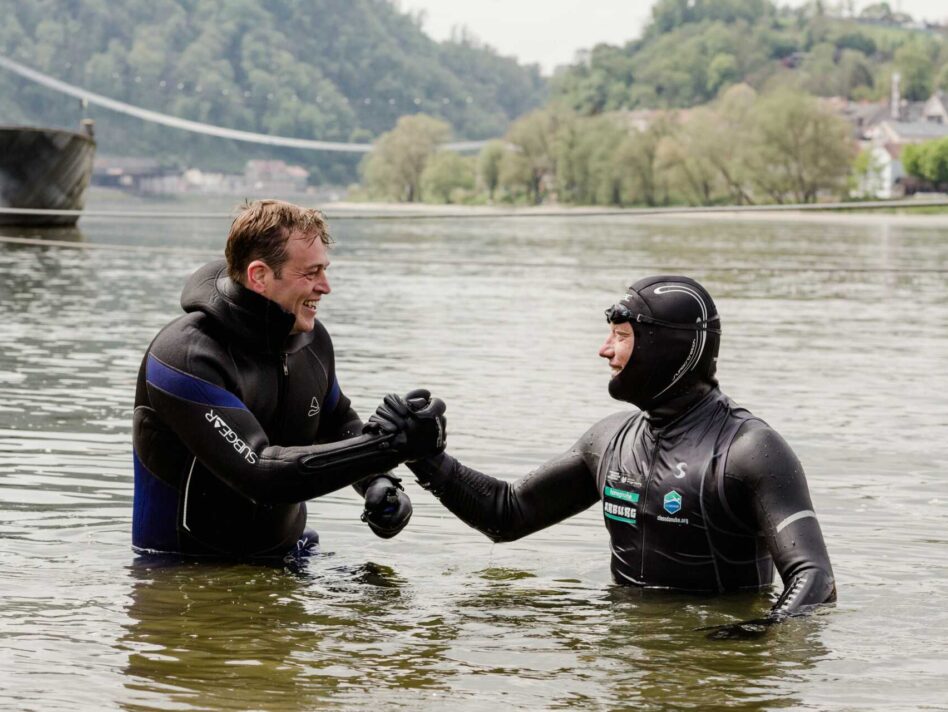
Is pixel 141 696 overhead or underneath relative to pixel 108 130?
underneath

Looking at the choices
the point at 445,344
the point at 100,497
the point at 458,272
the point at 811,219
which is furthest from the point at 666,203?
the point at 100,497

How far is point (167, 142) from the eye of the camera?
19988cm

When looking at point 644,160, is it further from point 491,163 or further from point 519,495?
point 519,495

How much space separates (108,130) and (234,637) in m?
196

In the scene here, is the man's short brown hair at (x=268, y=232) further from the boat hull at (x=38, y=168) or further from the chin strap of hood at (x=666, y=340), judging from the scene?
the boat hull at (x=38, y=168)

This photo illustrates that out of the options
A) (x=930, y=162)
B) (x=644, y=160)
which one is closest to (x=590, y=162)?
(x=644, y=160)

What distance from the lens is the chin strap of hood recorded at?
5215mm

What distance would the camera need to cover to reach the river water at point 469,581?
4805 mm

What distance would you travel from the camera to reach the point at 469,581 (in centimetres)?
643

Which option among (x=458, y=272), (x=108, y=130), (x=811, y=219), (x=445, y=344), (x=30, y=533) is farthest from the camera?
(x=108, y=130)

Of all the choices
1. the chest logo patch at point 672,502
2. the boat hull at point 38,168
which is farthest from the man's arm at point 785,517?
the boat hull at point 38,168

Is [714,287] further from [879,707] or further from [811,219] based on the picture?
[811,219]

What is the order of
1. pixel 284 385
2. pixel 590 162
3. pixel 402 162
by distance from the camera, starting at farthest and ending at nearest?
pixel 402 162 → pixel 590 162 → pixel 284 385

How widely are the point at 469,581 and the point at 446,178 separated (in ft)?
444
